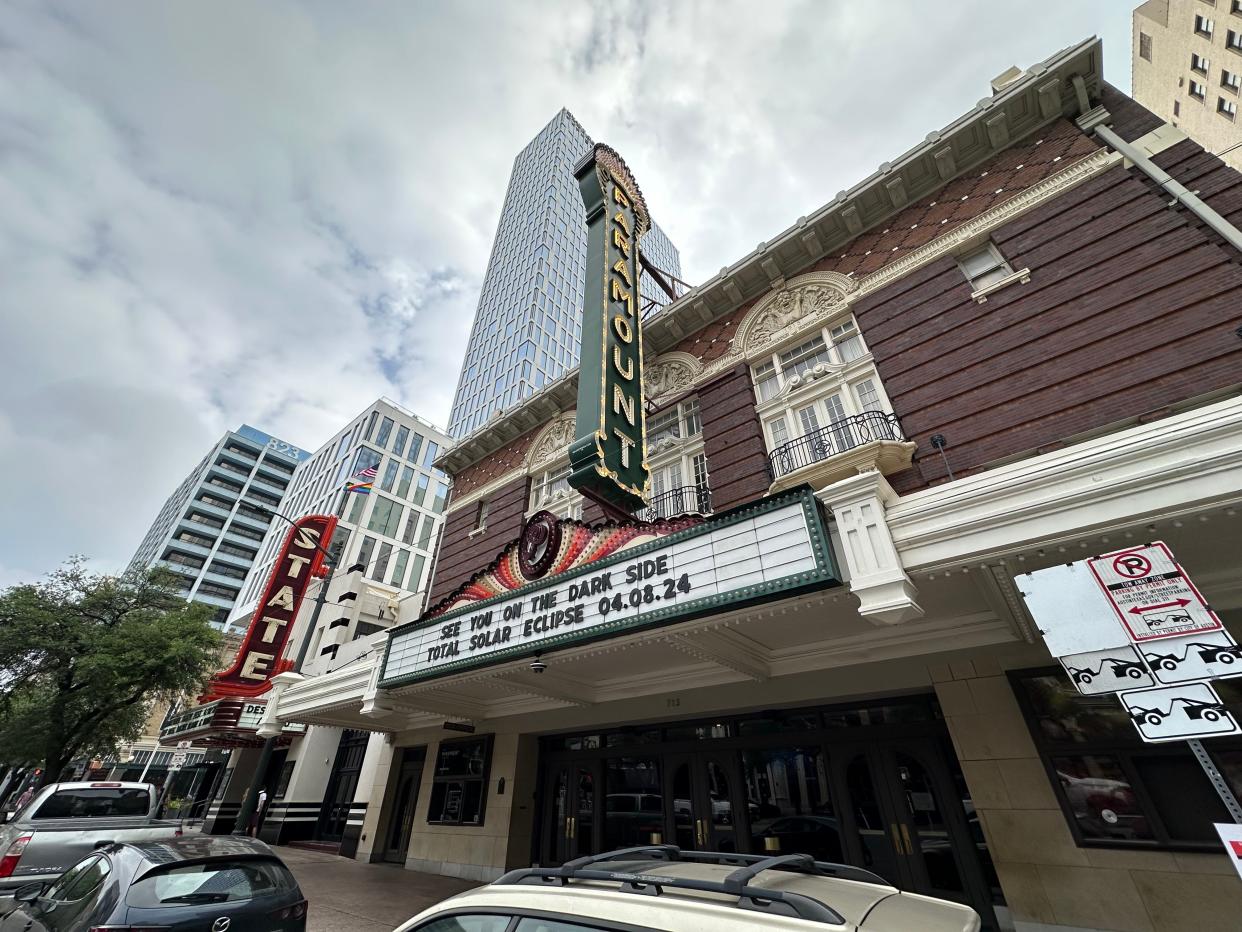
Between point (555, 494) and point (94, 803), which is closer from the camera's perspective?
point (94, 803)

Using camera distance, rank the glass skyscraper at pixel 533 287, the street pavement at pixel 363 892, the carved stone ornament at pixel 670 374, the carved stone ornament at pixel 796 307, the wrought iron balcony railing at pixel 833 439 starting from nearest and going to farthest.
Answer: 1. the street pavement at pixel 363 892
2. the wrought iron balcony railing at pixel 833 439
3. the carved stone ornament at pixel 796 307
4. the carved stone ornament at pixel 670 374
5. the glass skyscraper at pixel 533 287

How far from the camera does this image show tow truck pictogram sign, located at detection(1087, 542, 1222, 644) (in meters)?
2.94

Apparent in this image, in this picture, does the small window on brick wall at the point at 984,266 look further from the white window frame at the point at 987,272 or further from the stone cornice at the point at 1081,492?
the stone cornice at the point at 1081,492

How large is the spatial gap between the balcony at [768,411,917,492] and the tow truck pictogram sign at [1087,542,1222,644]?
569 centimetres

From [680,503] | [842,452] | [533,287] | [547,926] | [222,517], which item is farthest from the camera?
[222,517]

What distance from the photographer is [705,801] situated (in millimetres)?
9680

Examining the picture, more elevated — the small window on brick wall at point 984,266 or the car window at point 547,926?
the small window on brick wall at point 984,266

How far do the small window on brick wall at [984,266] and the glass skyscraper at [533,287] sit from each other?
43.8m

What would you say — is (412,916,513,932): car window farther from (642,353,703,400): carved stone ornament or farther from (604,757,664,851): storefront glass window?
(642,353,703,400): carved stone ornament

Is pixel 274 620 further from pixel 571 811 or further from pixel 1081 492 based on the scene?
pixel 1081 492

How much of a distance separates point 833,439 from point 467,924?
31.3ft

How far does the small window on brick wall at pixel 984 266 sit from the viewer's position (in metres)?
9.84

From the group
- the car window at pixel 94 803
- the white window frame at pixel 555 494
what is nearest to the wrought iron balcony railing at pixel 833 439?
the white window frame at pixel 555 494

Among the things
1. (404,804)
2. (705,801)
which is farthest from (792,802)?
(404,804)
